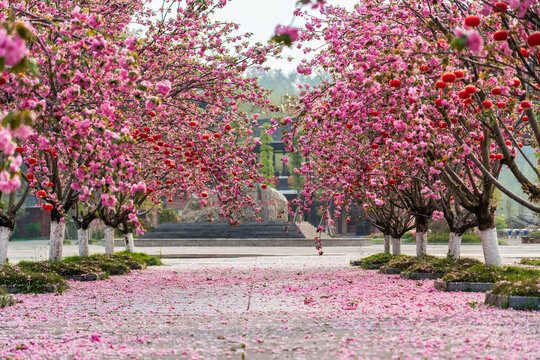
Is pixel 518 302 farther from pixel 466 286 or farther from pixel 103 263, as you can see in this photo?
pixel 103 263

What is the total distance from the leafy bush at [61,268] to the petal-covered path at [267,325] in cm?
134

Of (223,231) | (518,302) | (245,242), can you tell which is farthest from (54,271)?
(223,231)

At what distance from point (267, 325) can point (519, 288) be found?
15.2ft

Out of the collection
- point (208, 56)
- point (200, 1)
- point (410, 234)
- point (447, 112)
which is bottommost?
point (410, 234)

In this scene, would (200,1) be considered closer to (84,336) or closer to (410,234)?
(84,336)

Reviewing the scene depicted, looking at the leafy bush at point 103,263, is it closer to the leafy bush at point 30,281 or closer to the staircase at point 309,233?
the leafy bush at point 30,281

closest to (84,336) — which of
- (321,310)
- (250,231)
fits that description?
(321,310)

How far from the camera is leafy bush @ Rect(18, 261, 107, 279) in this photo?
1416 centimetres

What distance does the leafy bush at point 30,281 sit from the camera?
12.6 m

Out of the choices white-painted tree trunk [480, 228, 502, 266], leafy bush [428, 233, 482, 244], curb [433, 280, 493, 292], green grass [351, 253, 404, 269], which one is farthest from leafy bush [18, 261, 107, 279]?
leafy bush [428, 233, 482, 244]

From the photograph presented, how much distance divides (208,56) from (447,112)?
6.75 metres

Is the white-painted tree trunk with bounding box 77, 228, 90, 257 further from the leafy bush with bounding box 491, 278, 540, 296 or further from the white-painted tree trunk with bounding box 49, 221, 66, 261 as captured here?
the leafy bush with bounding box 491, 278, 540, 296

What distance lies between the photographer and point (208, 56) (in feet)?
46.5

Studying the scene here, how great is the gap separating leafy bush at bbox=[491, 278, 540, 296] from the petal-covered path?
462 millimetres
